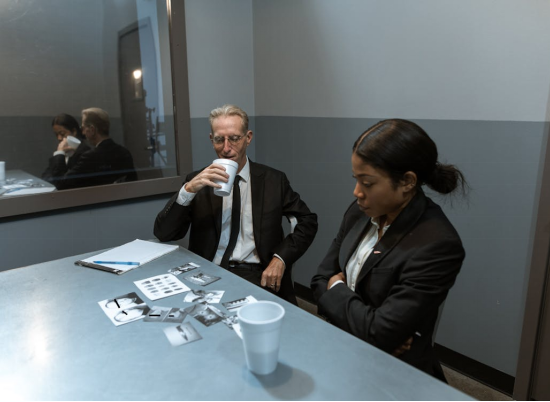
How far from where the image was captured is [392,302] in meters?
1.19

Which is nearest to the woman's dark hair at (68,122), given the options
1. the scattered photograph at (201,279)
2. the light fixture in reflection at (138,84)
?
the light fixture in reflection at (138,84)

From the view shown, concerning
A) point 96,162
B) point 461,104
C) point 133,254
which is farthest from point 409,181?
point 96,162

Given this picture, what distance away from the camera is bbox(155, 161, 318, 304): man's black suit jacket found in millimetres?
1965

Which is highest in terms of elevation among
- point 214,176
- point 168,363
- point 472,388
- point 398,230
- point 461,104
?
point 461,104

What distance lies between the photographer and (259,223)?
79.7 inches

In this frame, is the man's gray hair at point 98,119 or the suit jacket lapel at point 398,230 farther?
the man's gray hair at point 98,119

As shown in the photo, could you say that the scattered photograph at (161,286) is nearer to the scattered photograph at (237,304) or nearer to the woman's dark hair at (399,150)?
the scattered photograph at (237,304)

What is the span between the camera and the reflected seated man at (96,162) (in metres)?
2.46

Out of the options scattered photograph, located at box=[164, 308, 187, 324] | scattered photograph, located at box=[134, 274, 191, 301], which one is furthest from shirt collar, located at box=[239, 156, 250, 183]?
scattered photograph, located at box=[164, 308, 187, 324]

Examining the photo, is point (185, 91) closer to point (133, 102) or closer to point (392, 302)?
point (133, 102)

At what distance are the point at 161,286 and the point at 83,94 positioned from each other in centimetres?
157

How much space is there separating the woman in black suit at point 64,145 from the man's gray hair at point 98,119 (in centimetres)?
7

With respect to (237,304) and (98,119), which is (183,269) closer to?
(237,304)

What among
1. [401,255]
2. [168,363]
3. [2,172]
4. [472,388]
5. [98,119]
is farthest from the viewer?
[98,119]
